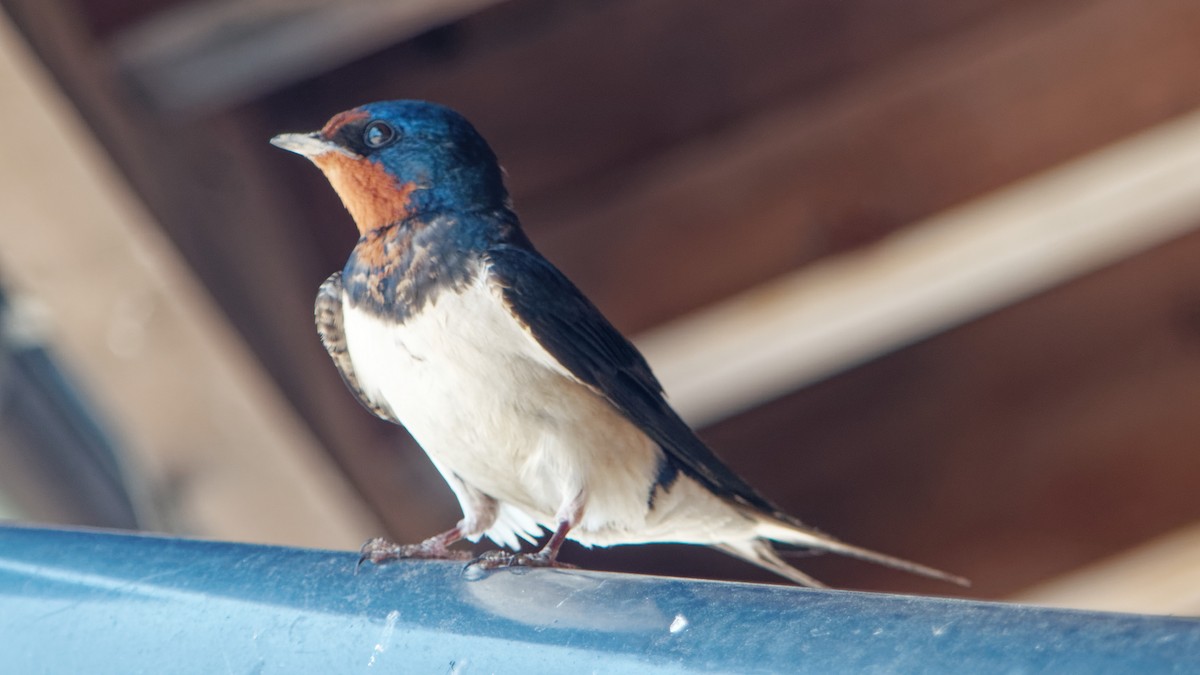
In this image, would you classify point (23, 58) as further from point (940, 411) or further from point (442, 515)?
point (940, 411)

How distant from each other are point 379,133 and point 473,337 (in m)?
0.16

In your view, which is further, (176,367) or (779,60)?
(779,60)

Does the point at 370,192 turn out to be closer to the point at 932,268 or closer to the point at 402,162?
the point at 402,162

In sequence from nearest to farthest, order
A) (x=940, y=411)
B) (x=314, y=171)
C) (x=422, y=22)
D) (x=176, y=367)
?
1. (x=422, y=22)
2. (x=176, y=367)
3. (x=314, y=171)
4. (x=940, y=411)

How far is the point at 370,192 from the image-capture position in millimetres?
1004

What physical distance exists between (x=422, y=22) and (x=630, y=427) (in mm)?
460

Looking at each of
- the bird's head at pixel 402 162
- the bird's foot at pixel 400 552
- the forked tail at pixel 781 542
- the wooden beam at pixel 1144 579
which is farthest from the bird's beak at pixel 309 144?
the wooden beam at pixel 1144 579

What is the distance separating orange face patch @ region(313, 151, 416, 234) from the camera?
979mm

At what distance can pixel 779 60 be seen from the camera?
1.78 meters

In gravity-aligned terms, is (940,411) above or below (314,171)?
below

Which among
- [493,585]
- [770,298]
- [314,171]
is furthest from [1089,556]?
[493,585]

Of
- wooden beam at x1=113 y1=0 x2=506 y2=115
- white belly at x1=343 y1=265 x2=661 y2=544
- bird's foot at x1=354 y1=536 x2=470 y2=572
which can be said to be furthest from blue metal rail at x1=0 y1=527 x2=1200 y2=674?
wooden beam at x1=113 y1=0 x2=506 y2=115

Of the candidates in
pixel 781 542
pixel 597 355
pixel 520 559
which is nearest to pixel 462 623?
pixel 520 559

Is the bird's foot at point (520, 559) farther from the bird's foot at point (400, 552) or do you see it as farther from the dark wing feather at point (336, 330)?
the dark wing feather at point (336, 330)
